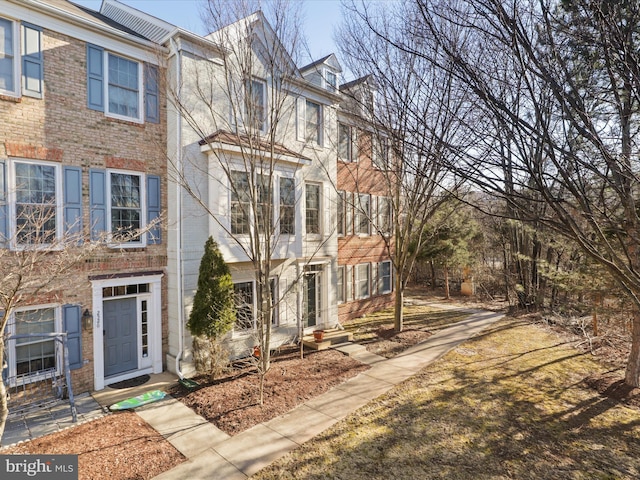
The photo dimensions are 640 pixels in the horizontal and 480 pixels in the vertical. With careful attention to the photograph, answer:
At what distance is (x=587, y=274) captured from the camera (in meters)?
10.3

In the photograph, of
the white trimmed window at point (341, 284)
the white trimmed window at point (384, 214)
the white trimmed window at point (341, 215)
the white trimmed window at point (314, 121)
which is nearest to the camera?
the white trimmed window at point (314, 121)

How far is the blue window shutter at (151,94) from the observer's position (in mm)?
9234

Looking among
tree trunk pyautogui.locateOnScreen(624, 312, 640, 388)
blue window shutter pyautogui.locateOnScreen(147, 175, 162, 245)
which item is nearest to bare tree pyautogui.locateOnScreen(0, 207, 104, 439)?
blue window shutter pyautogui.locateOnScreen(147, 175, 162, 245)

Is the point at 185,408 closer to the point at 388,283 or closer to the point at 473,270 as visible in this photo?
the point at 388,283

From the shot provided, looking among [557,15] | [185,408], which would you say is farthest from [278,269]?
[557,15]

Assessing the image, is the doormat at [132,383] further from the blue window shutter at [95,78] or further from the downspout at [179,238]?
the blue window shutter at [95,78]

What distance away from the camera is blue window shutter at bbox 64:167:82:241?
794cm

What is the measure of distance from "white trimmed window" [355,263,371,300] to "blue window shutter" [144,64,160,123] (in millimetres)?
10110

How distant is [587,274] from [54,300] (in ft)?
46.5

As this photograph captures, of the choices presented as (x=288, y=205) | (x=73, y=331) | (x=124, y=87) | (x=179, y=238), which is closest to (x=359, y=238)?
(x=288, y=205)

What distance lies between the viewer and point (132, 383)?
8789 mm

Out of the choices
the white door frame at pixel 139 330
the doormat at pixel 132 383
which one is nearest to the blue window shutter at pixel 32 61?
the white door frame at pixel 139 330

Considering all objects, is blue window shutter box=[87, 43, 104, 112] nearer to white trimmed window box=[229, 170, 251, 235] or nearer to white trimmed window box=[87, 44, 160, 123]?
white trimmed window box=[87, 44, 160, 123]

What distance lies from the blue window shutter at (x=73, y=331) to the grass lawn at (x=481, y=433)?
5525 millimetres
